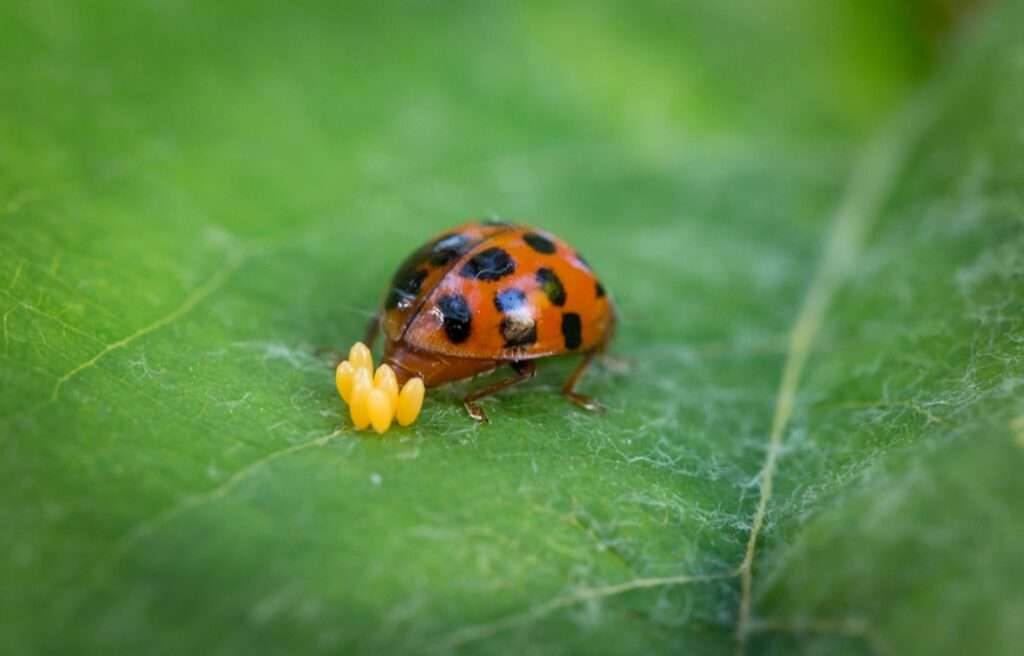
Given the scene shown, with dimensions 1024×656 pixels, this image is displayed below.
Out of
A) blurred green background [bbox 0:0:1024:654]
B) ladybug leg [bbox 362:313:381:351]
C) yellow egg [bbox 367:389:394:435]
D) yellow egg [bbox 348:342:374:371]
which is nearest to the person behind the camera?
blurred green background [bbox 0:0:1024:654]

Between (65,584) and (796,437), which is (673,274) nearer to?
(796,437)

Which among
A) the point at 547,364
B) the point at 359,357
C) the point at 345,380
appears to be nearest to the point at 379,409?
the point at 345,380

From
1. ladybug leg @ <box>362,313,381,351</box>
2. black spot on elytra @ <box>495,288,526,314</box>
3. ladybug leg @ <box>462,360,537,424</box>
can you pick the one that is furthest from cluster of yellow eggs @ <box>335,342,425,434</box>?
ladybug leg @ <box>362,313,381,351</box>

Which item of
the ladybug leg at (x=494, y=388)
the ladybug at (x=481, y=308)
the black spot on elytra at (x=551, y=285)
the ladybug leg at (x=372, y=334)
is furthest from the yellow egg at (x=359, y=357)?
the black spot on elytra at (x=551, y=285)

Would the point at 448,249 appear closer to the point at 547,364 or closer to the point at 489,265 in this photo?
the point at 489,265

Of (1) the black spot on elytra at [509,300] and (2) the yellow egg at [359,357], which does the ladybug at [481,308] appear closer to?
(1) the black spot on elytra at [509,300]

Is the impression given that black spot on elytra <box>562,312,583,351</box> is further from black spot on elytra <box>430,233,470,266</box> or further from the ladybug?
black spot on elytra <box>430,233,470,266</box>
